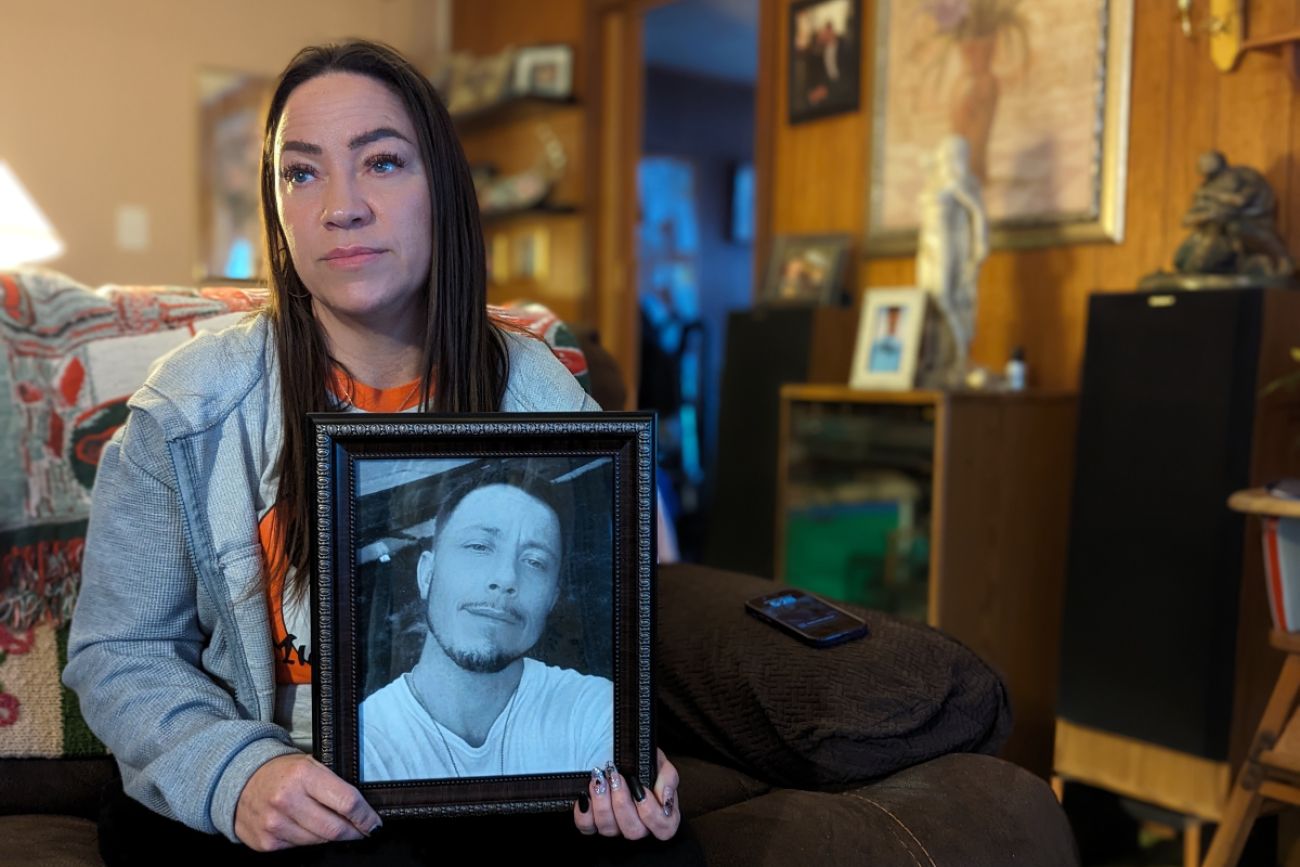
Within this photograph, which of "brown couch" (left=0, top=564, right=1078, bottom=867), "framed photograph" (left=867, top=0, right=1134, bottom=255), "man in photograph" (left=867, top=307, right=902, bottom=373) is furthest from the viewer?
"man in photograph" (left=867, top=307, right=902, bottom=373)

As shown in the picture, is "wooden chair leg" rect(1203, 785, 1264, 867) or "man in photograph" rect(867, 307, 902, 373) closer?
"wooden chair leg" rect(1203, 785, 1264, 867)

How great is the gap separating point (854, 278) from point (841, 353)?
1.01 feet

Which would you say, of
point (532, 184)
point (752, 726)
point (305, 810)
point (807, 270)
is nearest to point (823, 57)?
point (807, 270)

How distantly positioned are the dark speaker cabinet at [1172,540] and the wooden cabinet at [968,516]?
24 centimetres

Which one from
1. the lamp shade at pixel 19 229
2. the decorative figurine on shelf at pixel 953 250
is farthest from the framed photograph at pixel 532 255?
the decorative figurine on shelf at pixel 953 250

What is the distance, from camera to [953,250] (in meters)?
2.91

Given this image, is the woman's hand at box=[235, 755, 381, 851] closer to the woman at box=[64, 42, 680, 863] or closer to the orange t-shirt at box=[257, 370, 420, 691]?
the woman at box=[64, 42, 680, 863]

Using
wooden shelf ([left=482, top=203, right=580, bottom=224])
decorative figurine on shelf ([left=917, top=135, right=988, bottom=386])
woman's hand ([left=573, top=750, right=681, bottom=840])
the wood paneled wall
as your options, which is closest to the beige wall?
wooden shelf ([left=482, top=203, right=580, bottom=224])

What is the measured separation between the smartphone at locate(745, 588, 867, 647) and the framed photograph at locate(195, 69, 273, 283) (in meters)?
3.88

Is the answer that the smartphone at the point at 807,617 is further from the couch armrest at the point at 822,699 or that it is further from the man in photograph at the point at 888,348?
the man in photograph at the point at 888,348

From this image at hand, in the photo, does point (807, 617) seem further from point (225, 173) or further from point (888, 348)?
point (225, 173)

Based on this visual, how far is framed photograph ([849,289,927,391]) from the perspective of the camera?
2.89m

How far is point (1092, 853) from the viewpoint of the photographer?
232cm

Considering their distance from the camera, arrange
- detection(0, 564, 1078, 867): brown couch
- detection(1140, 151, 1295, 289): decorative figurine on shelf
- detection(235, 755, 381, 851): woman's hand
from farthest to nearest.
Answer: detection(1140, 151, 1295, 289): decorative figurine on shelf, detection(0, 564, 1078, 867): brown couch, detection(235, 755, 381, 851): woman's hand
